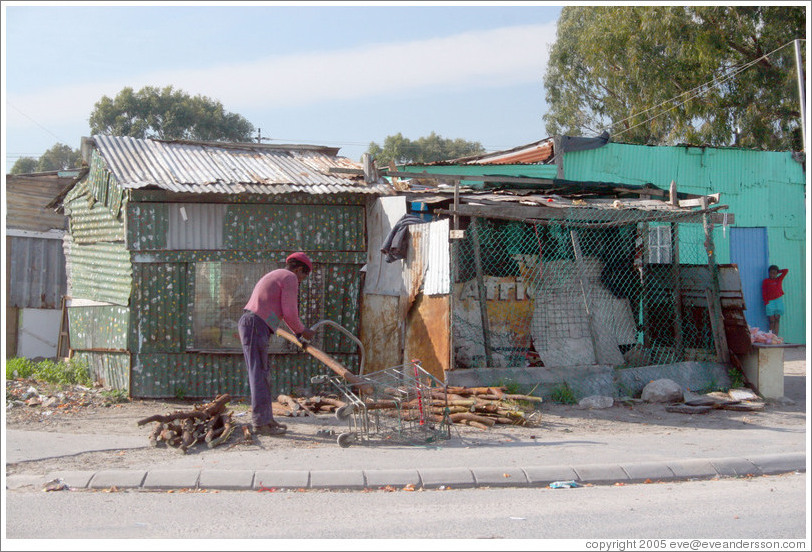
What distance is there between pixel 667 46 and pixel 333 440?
771 inches

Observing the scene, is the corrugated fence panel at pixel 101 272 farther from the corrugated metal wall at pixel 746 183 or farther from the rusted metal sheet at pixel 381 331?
the corrugated metal wall at pixel 746 183

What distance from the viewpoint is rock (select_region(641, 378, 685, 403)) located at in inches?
413

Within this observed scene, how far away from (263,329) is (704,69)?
1934 centimetres

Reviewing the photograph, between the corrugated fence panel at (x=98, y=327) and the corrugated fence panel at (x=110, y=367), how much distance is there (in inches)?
4.9

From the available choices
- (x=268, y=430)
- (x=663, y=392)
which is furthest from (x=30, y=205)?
(x=663, y=392)

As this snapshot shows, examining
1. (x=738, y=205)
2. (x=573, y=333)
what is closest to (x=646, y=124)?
(x=738, y=205)

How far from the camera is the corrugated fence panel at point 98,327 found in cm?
1071

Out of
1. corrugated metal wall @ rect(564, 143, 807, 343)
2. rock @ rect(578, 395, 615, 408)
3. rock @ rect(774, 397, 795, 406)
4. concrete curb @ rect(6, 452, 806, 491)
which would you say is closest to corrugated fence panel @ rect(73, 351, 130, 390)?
concrete curb @ rect(6, 452, 806, 491)

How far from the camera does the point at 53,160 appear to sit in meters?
48.1

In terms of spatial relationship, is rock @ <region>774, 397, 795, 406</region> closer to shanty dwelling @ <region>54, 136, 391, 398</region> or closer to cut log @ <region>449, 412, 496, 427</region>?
cut log @ <region>449, 412, 496, 427</region>

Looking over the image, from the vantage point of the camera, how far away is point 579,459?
7.43 metres

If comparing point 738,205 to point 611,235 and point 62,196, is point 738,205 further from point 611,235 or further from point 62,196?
point 62,196

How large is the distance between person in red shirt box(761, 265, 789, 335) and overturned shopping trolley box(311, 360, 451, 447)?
39.8ft

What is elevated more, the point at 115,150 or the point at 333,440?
the point at 115,150
